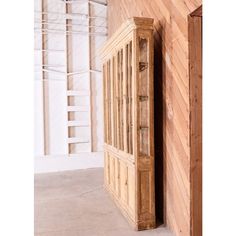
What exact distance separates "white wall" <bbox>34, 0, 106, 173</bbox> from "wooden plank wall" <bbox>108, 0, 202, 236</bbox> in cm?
289

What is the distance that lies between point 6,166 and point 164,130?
2.58 metres

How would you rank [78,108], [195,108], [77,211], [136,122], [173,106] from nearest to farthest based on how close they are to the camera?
1. [195,108]
2. [173,106]
3. [136,122]
4. [77,211]
5. [78,108]

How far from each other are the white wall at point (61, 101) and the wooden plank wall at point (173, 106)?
2887mm

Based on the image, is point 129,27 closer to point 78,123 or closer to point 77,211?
point 77,211

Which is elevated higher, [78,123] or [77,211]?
[78,123]

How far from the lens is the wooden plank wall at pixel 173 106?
99.8 inches

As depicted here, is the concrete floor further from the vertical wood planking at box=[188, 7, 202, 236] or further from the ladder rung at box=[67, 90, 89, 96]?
the ladder rung at box=[67, 90, 89, 96]

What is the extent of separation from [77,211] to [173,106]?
182 cm

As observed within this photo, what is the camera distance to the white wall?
19.2ft

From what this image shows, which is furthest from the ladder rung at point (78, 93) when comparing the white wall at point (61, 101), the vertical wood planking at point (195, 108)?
the vertical wood planking at point (195, 108)

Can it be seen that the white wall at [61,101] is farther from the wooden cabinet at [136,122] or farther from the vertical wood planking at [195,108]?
the vertical wood planking at [195,108]

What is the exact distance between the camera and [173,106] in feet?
9.26

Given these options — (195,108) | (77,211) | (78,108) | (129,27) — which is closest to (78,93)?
(78,108)
